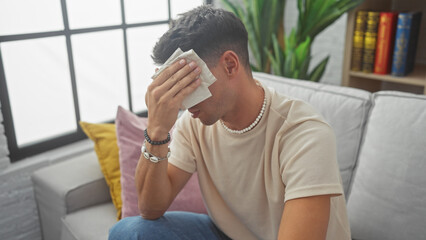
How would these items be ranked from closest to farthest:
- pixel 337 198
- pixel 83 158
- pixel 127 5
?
1. pixel 337 198
2. pixel 83 158
3. pixel 127 5

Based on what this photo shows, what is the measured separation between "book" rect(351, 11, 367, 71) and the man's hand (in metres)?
1.42

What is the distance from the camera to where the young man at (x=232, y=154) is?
0.91 metres

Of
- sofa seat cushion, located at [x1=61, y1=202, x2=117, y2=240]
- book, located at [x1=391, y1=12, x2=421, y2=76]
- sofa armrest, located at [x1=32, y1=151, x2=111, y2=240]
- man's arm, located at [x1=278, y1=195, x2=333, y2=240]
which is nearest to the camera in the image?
man's arm, located at [x1=278, y1=195, x2=333, y2=240]

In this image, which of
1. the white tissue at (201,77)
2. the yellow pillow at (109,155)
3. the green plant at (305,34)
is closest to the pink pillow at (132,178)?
the yellow pillow at (109,155)

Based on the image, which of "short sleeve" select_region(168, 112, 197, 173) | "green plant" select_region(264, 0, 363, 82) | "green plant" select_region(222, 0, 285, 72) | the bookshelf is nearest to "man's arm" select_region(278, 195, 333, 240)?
"short sleeve" select_region(168, 112, 197, 173)

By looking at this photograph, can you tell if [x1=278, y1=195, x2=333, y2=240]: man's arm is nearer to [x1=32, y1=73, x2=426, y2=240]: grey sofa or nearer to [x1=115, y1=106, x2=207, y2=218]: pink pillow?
[x1=32, y1=73, x2=426, y2=240]: grey sofa

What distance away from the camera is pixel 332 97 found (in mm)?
→ 1434

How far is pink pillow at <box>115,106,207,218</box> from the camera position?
1.38 metres

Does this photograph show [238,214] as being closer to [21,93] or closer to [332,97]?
[332,97]

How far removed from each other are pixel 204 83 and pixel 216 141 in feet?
0.86

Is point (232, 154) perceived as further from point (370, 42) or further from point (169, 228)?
point (370, 42)

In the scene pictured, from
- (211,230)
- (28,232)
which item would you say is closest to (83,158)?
(28,232)

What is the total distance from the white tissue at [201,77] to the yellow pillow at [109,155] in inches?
25.8

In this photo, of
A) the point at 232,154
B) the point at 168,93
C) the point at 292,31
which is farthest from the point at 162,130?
the point at 292,31
